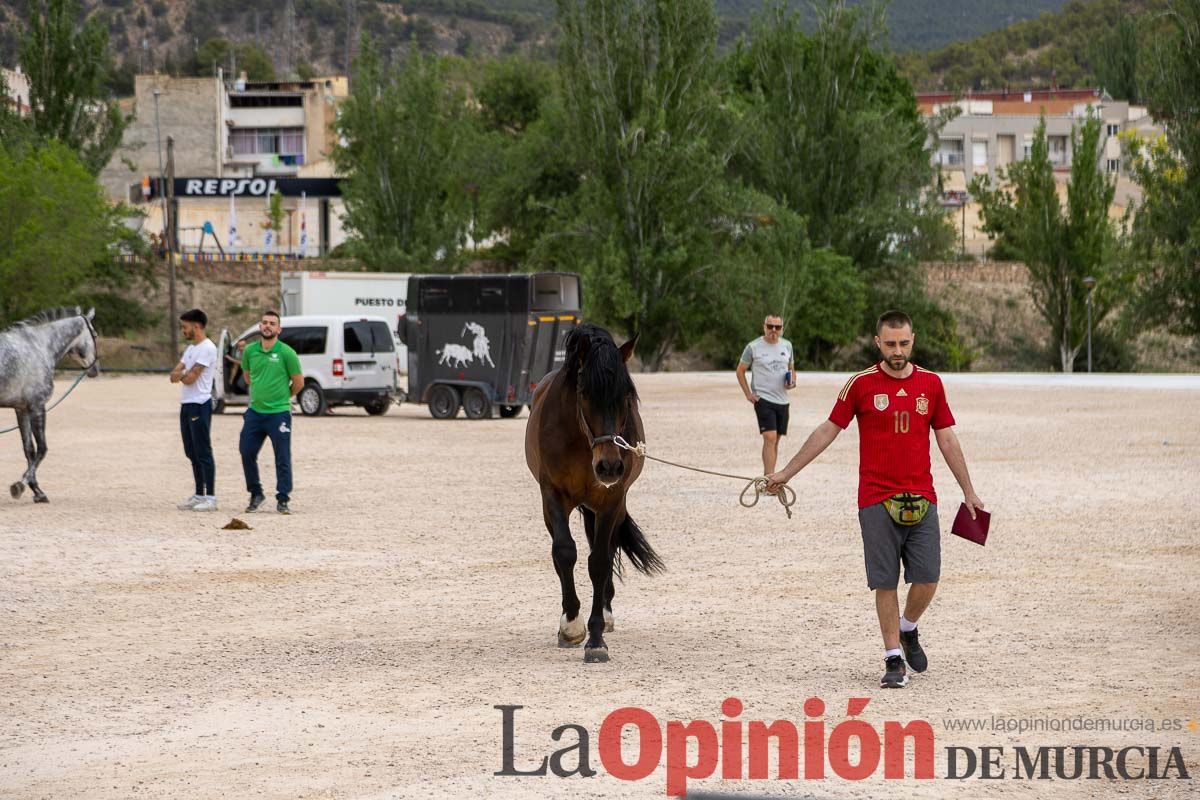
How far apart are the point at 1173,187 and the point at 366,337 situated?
31148mm

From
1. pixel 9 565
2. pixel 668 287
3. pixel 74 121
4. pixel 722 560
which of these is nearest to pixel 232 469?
pixel 9 565

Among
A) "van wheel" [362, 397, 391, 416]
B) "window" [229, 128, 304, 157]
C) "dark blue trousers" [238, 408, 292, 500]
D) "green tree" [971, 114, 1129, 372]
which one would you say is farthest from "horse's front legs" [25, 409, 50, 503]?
"window" [229, 128, 304, 157]

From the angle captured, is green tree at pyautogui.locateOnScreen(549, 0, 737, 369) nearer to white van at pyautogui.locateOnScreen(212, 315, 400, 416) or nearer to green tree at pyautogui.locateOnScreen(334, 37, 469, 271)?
green tree at pyautogui.locateOnScreen(334, 37, 469, 271)

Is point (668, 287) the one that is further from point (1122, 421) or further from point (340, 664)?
point (340, 664)

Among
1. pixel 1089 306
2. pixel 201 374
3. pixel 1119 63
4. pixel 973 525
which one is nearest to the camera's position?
pixel 973 525

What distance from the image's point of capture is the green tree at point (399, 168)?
6962 centimetres

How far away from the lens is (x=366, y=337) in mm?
35062

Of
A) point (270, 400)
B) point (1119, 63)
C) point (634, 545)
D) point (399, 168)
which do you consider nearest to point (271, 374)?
→ point (270, 400)

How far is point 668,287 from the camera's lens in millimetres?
61781

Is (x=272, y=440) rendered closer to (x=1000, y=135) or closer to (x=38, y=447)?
(x=38, y=447)

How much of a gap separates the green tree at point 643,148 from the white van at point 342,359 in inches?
967

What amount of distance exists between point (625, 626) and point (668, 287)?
52271mm

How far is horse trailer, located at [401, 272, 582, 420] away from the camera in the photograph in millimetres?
33031

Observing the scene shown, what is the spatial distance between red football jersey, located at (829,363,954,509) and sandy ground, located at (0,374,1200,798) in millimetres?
956
